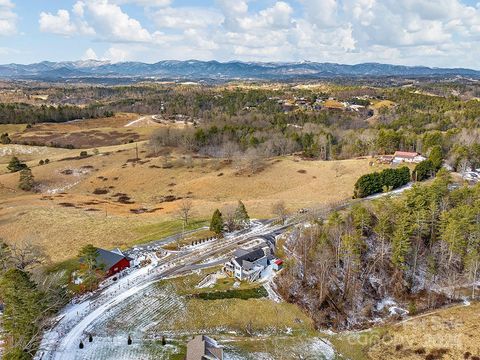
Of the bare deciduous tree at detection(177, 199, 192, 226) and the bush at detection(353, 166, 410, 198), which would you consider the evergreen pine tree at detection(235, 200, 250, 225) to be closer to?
the bare deciduous tree at detection(177, 199, 192, 226)

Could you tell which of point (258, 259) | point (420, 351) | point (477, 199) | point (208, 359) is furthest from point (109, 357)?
point (477, 199)

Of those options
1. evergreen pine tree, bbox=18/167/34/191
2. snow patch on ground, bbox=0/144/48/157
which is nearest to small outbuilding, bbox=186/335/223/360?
evergreen pine tree, bbox=18/167/34/191

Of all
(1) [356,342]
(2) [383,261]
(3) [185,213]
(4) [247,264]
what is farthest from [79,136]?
(1) [356,342]

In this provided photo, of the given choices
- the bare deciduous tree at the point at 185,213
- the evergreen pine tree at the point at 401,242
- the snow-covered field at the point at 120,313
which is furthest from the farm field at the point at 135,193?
the evergreen pine tree at the point at 401,242

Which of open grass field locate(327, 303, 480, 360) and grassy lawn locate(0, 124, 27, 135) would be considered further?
grassy lawn locate(0, 124, 27, 135)

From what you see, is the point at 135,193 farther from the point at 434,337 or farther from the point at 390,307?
the point at 434,337
